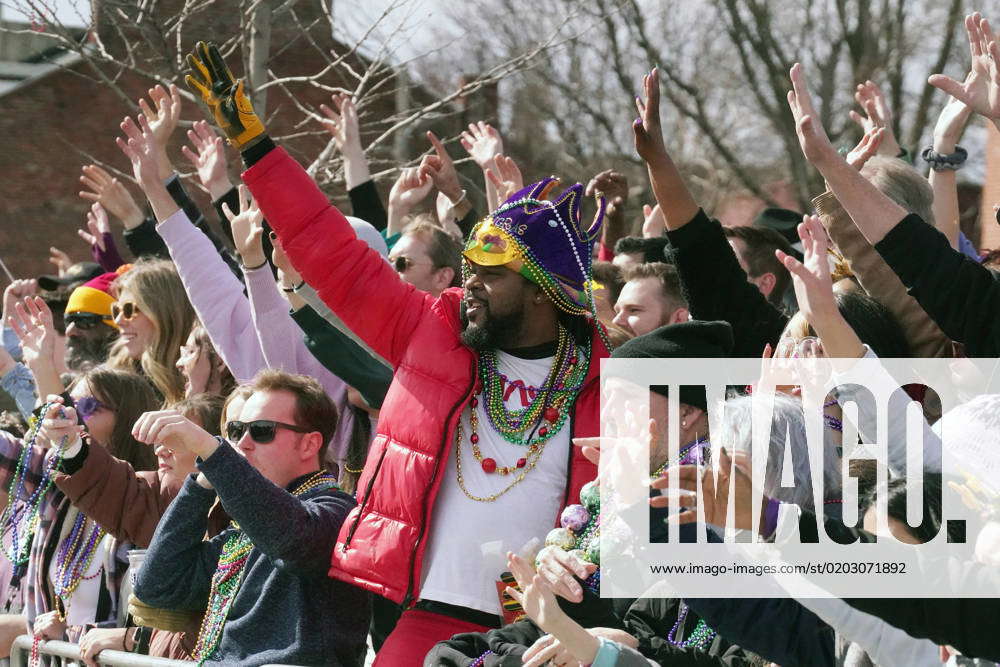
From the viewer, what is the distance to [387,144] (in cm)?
1489

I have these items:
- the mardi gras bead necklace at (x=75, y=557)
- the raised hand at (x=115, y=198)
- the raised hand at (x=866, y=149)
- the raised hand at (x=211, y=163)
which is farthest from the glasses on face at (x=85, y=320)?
the raised hand at (x=866, y=149)

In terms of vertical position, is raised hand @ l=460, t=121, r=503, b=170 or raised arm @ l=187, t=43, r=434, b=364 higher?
raised hand @ l=460, t=121, r=503, b=170

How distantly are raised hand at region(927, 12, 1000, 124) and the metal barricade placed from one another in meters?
2.63

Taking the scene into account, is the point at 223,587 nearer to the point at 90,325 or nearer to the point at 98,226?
the point at 90,325

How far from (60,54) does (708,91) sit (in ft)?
28.9

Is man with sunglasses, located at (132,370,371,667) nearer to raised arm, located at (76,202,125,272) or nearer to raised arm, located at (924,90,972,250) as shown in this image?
raised arm, located at (924,90,972,250)

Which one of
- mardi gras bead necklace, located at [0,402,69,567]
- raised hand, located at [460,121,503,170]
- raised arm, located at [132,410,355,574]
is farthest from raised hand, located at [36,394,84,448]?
raised hand, located at [460,121,503,170]

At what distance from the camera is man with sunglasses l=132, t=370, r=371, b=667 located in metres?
3.94

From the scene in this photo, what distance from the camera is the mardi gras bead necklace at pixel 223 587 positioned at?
4184mm

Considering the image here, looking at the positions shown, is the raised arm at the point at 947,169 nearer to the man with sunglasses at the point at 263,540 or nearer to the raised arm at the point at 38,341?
the man with sunglasses at the point at 263,540

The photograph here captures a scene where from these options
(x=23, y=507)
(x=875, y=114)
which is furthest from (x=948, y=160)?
(x=23, y=507)

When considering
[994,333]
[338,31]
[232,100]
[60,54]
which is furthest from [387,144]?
[994,333]

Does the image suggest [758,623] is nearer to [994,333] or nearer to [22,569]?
[994,333]

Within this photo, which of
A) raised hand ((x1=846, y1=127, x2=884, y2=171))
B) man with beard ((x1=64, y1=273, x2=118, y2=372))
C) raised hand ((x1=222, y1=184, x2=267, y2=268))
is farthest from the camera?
man with beard ((x1=64, y1=273, x2=118, y2=372))
